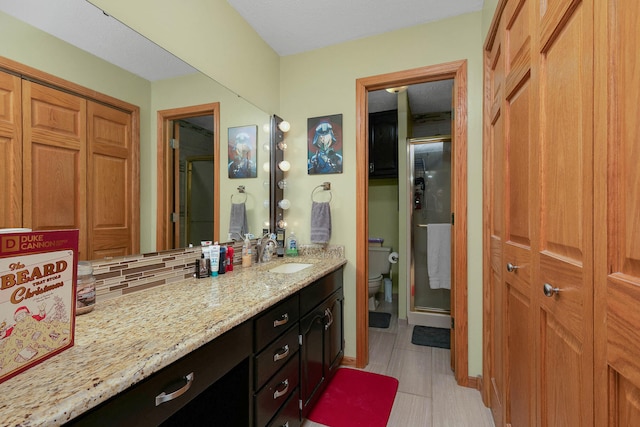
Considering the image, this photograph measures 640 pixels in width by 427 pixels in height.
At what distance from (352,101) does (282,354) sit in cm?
181

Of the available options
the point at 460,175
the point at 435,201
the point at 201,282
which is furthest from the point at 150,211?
the point at 435,201

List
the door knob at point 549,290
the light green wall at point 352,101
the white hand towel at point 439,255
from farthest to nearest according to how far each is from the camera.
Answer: the white hand towel at point 439,255 < the light green wall at point 352,101 < the door knob at point 549,290

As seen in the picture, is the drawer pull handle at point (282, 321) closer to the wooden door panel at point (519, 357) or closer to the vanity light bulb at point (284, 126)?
the wooden door panel at point (519, 357)

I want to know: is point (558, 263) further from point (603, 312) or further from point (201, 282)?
point (201, 282)

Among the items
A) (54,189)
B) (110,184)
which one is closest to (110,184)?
(110,184)

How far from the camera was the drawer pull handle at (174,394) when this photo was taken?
Result: 692 millimetres

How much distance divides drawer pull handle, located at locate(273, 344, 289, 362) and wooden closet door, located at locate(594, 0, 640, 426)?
999 mm

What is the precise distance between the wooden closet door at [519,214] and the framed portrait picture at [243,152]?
157 centimetres

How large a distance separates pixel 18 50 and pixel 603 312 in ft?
5.71

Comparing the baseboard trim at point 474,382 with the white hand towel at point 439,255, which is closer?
the baseboard trim at point 474,382

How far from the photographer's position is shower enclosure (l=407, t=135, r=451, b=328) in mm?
2879

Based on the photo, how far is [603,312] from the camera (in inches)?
23.1

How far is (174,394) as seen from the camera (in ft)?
2.37

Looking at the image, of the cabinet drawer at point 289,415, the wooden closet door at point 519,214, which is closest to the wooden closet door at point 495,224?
the wooden closet door at point 519,214
